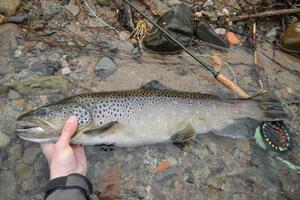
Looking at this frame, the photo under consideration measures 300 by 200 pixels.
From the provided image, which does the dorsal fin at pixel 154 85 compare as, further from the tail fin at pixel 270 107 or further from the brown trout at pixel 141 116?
the tail fin at pixel 270 107

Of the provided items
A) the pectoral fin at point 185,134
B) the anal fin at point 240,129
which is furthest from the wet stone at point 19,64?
the anal fin at point 240,129

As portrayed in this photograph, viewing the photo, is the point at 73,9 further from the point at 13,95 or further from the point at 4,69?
the point at 13,95

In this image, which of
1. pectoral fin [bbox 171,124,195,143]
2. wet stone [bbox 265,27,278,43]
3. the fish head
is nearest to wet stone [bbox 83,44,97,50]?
the fish head

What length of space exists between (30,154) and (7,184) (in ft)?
1.04

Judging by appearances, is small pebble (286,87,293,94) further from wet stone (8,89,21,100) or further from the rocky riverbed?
wet stone (8,89,21,100)

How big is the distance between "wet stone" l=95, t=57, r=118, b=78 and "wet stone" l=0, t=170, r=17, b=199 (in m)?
1.40

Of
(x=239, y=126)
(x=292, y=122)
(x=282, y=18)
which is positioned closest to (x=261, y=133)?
(x=239, y=126)

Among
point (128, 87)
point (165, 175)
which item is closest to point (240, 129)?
point (165, 175)

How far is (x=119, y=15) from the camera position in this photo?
4574 mm

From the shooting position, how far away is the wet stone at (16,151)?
3238mm

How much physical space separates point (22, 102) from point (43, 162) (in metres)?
0.71

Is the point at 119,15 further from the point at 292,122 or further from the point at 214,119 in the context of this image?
the point at 292,122

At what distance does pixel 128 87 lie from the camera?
393cm

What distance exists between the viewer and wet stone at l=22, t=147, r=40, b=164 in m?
3.23
